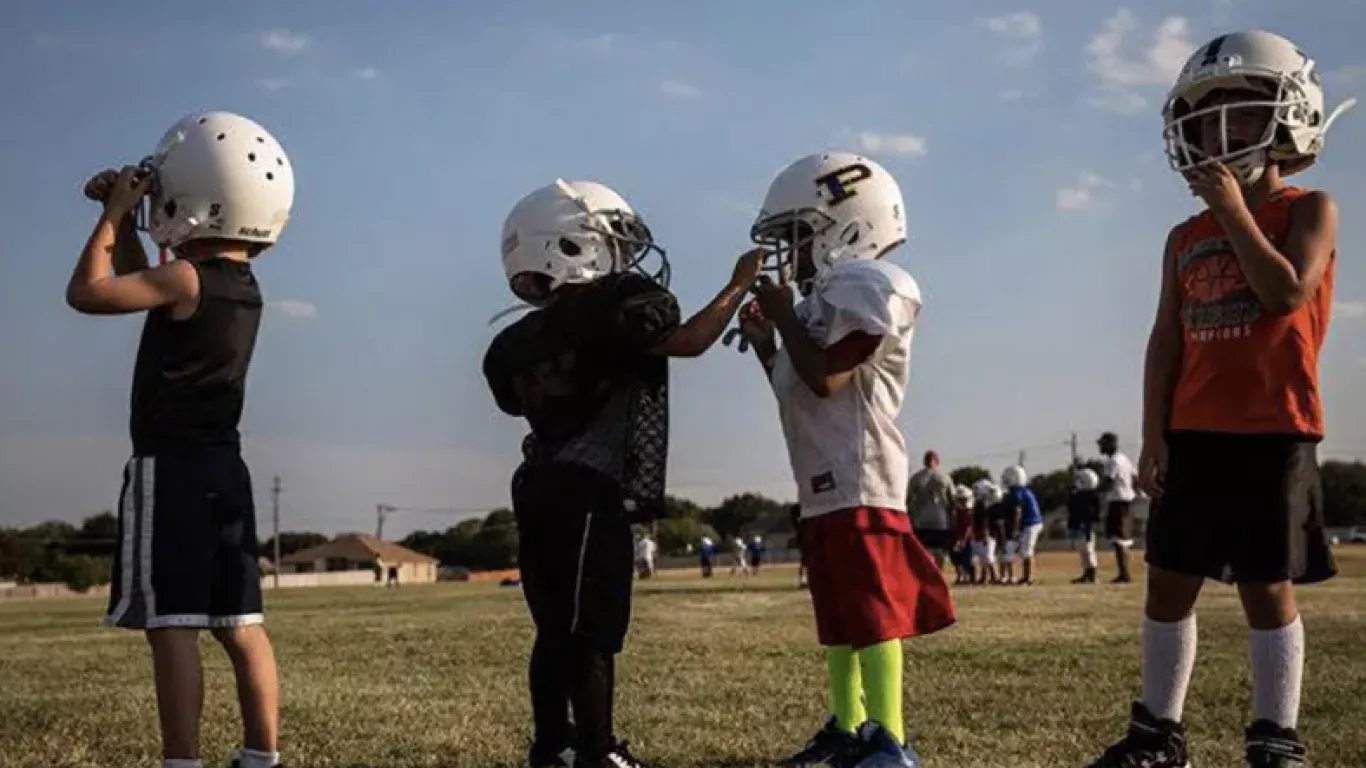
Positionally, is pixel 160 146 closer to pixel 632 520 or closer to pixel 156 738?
pixel 632 520

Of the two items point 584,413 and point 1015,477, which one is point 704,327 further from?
point 1015,477

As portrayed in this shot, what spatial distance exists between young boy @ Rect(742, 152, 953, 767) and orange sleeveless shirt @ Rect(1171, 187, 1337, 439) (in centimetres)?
83

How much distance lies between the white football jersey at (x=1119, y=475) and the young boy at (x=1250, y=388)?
15.5 meters

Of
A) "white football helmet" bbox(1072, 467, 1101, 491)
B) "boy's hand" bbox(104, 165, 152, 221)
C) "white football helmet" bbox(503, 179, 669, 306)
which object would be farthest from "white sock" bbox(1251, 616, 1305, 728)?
"white football helmet" bbox(1072, 467, 1101, 491)

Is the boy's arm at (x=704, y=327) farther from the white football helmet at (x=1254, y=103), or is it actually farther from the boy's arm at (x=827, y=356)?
the white football helmet at (x=1254, y=103)

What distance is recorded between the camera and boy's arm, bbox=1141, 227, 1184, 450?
4.30 meters

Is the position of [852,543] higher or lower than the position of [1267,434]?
lower

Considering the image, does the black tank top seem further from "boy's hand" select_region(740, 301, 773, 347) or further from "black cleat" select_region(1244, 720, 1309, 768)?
"black cleat" select_region(1244, 720, 1309, 768)

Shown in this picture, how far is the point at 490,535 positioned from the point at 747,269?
103m

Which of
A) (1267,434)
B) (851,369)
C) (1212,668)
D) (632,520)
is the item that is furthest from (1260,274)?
(1212,668)

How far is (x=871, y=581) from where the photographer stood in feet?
14.0

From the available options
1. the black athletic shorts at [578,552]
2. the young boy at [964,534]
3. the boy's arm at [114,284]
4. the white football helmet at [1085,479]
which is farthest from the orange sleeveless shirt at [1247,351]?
the young boy at [964,534]

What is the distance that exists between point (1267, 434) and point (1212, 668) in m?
3.82

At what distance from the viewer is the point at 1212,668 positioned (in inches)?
291
